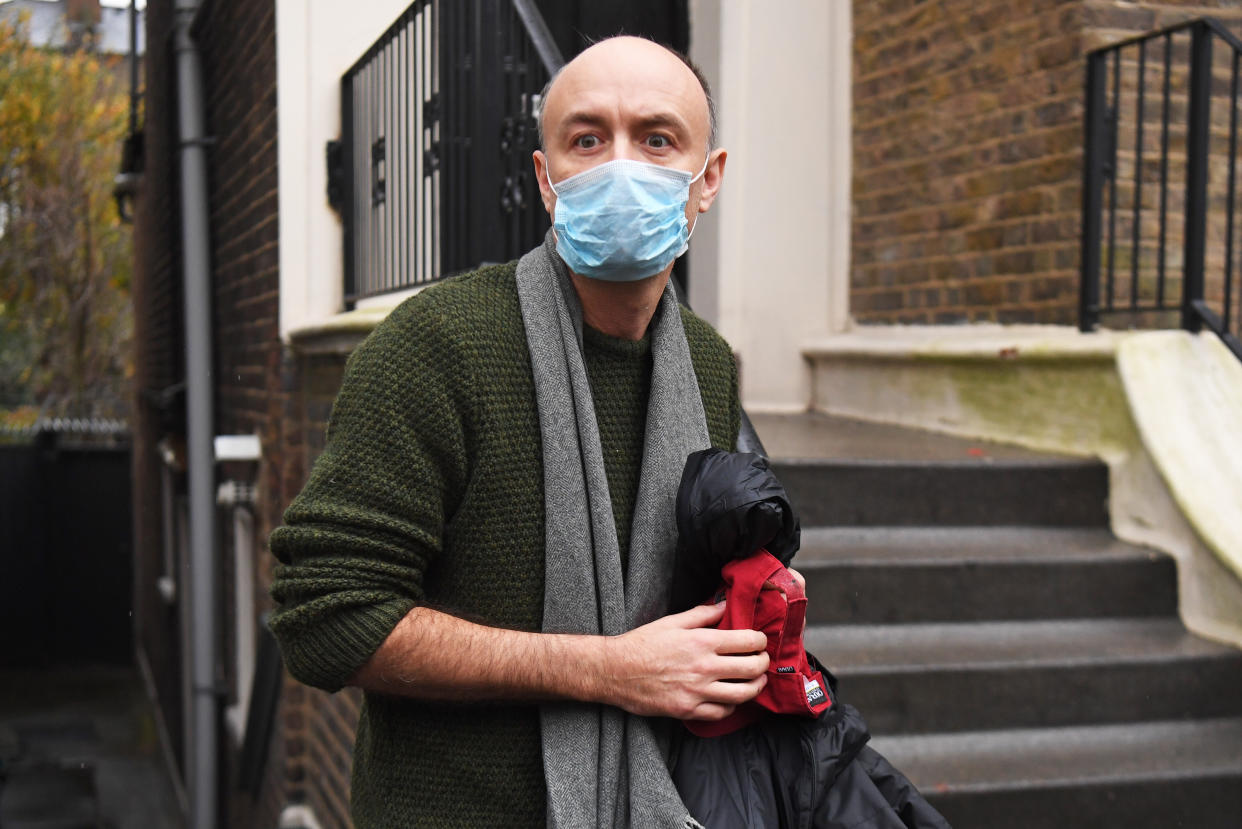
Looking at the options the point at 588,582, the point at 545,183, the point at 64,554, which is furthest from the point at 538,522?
the point at 64,554

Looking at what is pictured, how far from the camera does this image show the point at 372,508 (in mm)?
1458

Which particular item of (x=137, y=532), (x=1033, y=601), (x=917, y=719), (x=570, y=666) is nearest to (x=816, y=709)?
(x=570, y=666)

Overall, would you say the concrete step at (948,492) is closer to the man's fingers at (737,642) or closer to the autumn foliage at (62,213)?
the man's fingers at (737,642)

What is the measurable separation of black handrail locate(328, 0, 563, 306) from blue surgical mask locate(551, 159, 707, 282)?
157 cm

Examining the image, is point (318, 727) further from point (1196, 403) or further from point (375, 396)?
point (375, 396)

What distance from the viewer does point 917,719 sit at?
11.6 ft

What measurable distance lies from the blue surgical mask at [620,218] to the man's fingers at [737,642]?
500 millimetres

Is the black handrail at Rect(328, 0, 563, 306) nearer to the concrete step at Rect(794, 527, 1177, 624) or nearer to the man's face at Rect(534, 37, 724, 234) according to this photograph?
the concrete step at Rect(794, 527, 1177, 624)

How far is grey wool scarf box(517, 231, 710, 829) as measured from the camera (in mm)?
1546

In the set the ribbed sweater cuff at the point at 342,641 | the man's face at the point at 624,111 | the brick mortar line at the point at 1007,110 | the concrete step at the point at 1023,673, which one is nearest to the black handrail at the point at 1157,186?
the brick mortar line at the point at 1007,110

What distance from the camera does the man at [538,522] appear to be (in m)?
1.48

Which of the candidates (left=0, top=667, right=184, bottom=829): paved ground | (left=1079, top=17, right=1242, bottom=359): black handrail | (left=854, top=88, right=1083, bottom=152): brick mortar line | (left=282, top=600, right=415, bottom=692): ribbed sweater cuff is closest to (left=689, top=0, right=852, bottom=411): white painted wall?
(left=854, top=88, right=1083, bottom=152): brick mortar line

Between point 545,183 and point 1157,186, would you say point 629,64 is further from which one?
point 1157,186

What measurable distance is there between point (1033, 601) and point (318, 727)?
306 centimetres
